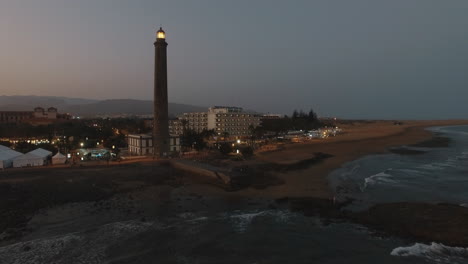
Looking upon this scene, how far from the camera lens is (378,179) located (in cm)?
3309

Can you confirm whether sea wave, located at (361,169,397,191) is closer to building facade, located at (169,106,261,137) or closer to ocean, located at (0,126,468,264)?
ocean, located at (0,126,468,264)

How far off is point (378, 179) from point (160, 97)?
101ft

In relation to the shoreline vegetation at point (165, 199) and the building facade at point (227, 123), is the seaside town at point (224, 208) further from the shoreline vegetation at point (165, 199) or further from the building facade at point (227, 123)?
the building facade at point (227, 123)

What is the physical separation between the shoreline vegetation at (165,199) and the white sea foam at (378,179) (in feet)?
13.7

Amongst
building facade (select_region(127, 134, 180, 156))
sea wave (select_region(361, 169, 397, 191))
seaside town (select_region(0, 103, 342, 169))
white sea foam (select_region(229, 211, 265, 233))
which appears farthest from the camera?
building facade (select_region(127, 134, 180, 156))

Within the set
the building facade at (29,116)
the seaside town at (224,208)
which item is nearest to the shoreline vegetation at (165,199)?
the seaside town at (224,208)

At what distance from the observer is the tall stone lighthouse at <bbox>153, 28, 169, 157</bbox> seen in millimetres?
45438

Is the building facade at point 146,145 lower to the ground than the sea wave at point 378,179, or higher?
higher

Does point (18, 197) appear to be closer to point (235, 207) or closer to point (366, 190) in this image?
point (235, 207)

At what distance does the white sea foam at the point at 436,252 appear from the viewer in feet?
49.3

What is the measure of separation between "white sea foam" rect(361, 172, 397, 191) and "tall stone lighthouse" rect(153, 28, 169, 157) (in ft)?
91.4

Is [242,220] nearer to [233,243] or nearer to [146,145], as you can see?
[233,243]

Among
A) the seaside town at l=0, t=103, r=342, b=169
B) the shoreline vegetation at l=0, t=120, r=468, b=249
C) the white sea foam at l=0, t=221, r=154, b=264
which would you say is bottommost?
the white sea foam at l=0, t=221, r=154, b=264

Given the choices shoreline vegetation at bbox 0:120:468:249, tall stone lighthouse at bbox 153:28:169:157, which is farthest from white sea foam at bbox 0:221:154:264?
tall stone lighthouse at bbox 153:28:169:157
